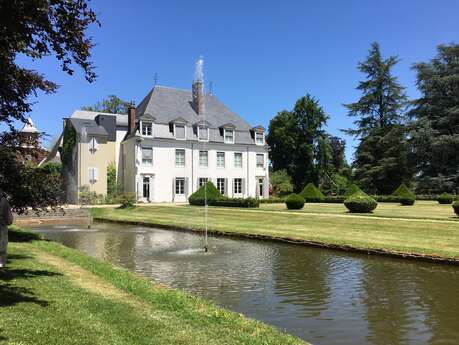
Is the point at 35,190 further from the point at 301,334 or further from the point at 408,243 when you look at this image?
the point at 408,243

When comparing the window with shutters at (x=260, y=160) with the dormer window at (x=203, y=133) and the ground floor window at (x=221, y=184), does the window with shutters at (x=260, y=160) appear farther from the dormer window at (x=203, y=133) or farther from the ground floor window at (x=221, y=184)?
the dormer window at (x=203, y=133)

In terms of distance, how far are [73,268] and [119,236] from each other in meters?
10.2

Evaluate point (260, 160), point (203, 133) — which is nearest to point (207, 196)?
point (203, 133)

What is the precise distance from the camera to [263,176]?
50219 millimetres

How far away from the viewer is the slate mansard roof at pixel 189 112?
4528 centimetres

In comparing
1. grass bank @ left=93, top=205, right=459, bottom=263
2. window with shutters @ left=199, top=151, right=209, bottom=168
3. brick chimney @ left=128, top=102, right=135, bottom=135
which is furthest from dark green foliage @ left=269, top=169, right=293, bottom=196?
grass bank @ left=93, top=205, right=459, bottom=263

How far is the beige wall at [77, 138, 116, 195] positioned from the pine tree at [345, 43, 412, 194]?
28.3 meters

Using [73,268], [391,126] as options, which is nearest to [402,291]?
[73,268]

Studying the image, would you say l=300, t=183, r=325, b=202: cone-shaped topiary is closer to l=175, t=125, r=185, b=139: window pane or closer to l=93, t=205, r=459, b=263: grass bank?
l=175, t=125, r=185, b=139: window pane

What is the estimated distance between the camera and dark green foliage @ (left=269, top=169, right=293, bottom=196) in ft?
175

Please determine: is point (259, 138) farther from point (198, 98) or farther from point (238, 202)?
point (238, 202)

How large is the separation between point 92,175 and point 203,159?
11402 mm

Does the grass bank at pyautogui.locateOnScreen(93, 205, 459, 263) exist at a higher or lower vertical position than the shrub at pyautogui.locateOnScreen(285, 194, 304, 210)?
lower

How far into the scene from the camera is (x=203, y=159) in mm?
46562
